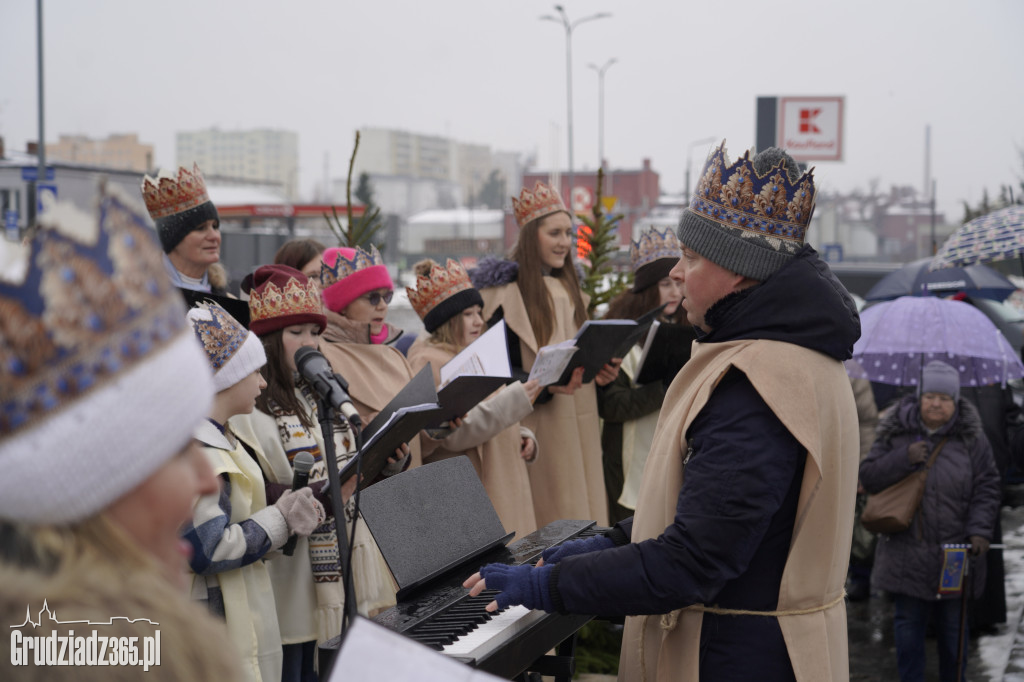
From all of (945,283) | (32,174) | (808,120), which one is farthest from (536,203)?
(32,174)

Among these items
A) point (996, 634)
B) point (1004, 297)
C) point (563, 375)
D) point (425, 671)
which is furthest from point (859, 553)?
point (425, 671)

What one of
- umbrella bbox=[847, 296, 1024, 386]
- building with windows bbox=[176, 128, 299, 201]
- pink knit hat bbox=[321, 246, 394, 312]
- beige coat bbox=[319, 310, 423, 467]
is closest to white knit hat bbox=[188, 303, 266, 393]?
beige coat bbox=[319, 310, 423, 467]

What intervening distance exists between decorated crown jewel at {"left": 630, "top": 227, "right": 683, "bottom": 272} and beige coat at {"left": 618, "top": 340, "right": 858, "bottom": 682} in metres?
3.46

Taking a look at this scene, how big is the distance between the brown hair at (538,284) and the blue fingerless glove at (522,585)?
10.4 feet

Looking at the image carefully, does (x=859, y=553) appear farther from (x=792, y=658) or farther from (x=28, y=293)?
(x=28, y=293)

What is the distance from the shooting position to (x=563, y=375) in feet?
16.4

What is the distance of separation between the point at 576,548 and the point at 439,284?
2.43 meters

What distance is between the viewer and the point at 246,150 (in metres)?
134

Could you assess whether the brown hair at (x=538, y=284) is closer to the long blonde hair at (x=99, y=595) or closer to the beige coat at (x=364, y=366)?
the beige coat at (x=364, y=366)

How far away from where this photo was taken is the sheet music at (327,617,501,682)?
1.17 m

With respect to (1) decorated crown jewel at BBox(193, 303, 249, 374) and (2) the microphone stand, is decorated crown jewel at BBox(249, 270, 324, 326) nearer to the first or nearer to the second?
(1) decorated crown jewel at BBox(193, 303, 249, 374)

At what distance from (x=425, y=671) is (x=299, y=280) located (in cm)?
294

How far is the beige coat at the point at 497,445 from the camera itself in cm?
457

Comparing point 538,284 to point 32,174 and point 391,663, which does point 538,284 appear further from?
point 32,174
